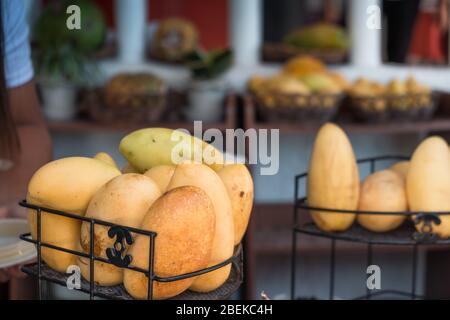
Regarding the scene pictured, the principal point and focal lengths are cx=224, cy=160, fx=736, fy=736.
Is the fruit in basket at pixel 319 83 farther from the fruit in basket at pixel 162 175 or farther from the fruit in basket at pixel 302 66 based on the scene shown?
the fruit in basket at pixel 162 175

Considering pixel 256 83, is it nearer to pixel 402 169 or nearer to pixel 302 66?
pixel 302 66

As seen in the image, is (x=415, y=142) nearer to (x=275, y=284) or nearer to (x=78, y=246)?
(x=275, y=284)

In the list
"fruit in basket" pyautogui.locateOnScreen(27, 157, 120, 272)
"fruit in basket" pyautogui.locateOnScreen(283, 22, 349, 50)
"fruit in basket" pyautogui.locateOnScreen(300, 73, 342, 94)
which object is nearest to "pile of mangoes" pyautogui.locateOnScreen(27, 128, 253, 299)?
"fruit in basket" pyautogui.locateOnScreen(27, 157, 120, 272)

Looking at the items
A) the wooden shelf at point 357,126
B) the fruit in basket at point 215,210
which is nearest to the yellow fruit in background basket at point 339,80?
the wooden shelf at point 357,126

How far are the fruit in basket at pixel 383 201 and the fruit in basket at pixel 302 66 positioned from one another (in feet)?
4.46

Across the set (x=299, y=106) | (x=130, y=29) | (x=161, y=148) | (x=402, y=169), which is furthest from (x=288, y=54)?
(x=161, y=148)

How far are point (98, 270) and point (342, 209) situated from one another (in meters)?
0.43

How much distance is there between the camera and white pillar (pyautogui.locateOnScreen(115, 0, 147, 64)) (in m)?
2.53

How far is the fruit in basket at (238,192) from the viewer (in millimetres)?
759

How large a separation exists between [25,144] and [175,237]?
103 cm

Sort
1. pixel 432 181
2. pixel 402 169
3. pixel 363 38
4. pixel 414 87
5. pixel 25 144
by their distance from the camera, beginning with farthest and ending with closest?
pixel 363 38
pixel 414 87
pixel 25 144
pixel 402 169
pixel 432 181

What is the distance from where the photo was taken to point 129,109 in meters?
2.25

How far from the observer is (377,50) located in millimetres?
2619
